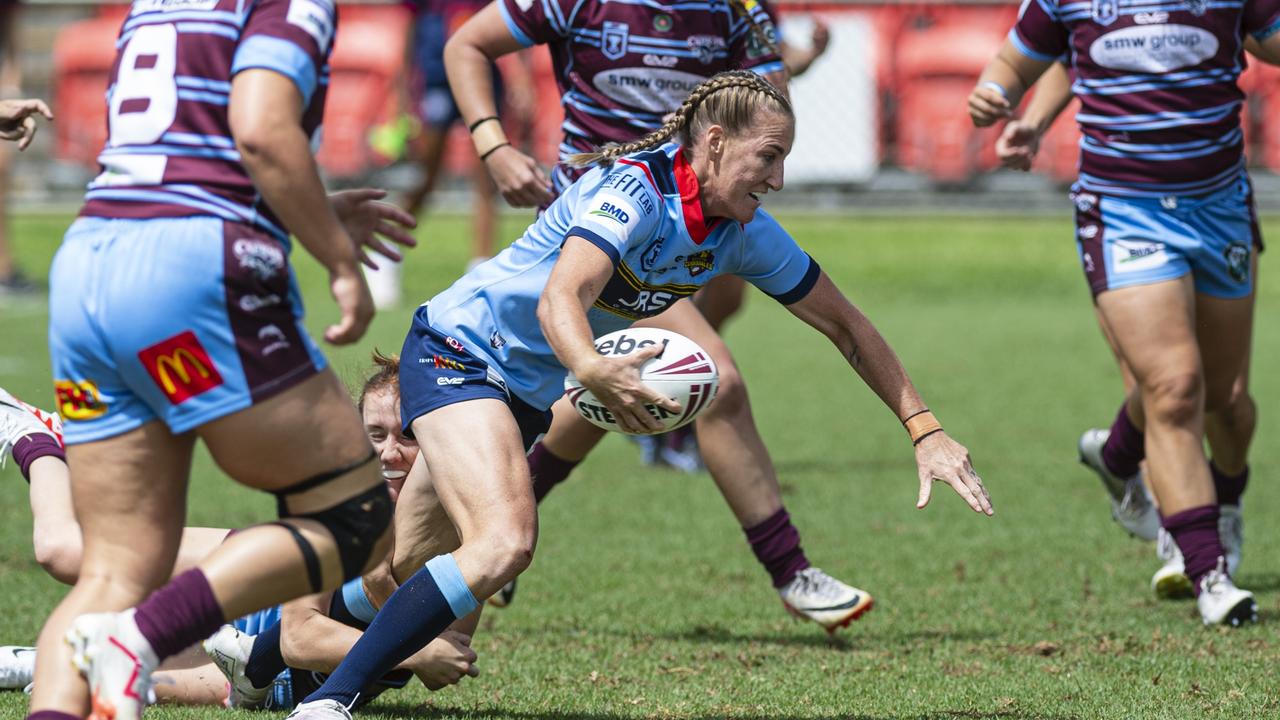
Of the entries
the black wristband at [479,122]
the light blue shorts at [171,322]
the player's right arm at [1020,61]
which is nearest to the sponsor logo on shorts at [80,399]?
the light blue shorts at [171,322]

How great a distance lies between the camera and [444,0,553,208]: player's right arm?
5.20 m

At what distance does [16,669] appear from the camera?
403 cm

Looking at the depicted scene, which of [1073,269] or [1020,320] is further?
[1073,269]

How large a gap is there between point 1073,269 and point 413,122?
6.29 meters

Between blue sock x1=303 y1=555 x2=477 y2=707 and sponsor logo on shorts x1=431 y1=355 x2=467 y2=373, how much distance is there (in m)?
0.49

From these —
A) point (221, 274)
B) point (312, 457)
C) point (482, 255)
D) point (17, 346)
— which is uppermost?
point (221, 274)

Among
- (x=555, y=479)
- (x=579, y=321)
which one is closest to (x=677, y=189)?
(x=579, y=321)

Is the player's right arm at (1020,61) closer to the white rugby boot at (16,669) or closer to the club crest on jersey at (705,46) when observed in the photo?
the club crest on jersey at (705,46)

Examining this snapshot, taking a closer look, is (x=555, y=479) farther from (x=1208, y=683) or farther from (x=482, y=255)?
(x=482, y=255)

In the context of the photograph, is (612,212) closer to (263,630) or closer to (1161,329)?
(263,630)

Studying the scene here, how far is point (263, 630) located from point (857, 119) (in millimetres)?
14063

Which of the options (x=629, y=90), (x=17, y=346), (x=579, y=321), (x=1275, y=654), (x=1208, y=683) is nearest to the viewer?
(x=579, y=321)

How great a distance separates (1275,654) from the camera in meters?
4.45

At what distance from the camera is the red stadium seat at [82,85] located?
1758cm
